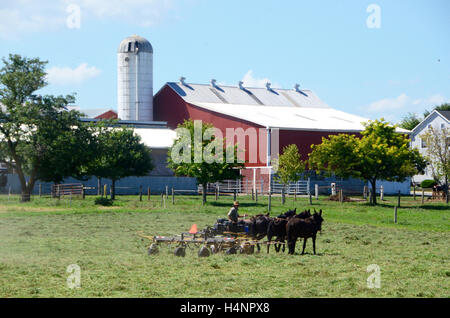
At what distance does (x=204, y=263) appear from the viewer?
70.1ft

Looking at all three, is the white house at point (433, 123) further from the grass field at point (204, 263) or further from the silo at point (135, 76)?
the grass field at point (204, 263)

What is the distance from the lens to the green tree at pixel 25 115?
57812 mm

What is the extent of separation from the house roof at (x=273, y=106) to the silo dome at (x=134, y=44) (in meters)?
6.62

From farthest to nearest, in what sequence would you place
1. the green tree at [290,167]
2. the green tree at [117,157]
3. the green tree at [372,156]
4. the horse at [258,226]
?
the green tree at [290,167] → the green tree at [117,157] → the green tree at [372,156] → the horse at [258,226]

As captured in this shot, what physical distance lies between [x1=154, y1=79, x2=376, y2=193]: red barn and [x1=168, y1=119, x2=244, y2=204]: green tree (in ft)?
42.6

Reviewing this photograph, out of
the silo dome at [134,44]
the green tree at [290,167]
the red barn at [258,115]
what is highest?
the silo dome at [134,44]

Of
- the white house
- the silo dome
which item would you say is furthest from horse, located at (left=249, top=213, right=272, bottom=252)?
the white house

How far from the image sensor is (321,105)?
349ft

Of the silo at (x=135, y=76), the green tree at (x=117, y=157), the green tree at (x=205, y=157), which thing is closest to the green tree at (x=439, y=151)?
the green tree at (x=205, y=157)

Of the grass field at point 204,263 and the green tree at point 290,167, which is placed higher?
the green tree at point 290,167

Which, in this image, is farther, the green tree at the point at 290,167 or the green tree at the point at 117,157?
the green tree at the point at 290,167
